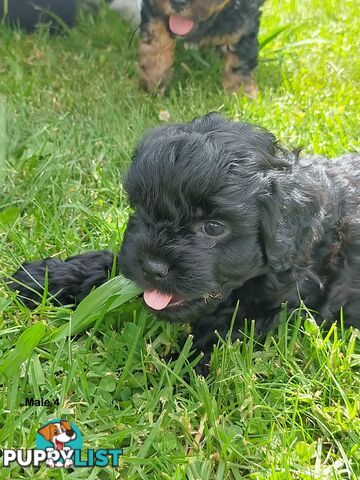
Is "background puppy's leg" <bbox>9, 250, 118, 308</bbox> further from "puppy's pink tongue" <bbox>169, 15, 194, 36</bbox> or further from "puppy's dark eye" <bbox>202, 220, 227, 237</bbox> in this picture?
"puppy's pink tongue" <bbox>169, 15, 194, 36</bbox>

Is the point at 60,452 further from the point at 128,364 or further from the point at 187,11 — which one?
the point at 187,11

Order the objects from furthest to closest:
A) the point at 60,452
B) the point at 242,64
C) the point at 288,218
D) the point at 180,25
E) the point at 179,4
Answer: the point at 242,64 < the point at 180,25 < the point at 179,4 < the point at 288,218 < the point at 60,452

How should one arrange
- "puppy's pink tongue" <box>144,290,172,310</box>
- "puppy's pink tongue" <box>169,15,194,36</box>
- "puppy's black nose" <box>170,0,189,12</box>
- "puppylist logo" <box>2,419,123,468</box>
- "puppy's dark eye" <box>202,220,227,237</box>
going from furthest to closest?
"puppy's pink tongue" <box>169,15,194,36</box>, "puppy's black nose" <box>170,0,189,12</box>, "puppy's pink tongue" <box>144,290,172,310</box>, "puppy's dark eye" <box>202,220,227,237</box>, "puppylist logo" <box>2,419,123,468</box>

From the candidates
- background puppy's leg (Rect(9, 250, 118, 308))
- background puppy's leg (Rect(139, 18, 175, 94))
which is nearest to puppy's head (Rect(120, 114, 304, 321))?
background puppy's leg (Rect(9, 250, 118, 308))

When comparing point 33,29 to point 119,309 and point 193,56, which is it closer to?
point 193,56

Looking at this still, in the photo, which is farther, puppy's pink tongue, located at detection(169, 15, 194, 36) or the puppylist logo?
puppy's pink tongue, located at detection(169, 15, 194, 36)

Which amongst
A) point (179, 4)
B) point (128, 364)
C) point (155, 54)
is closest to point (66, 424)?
point (128, 364)

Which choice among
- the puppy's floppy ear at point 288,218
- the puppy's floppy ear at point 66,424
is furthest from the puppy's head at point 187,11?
the puppy's floppy ear at point 66,424

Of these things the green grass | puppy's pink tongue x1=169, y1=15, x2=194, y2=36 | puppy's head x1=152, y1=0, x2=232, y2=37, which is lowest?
the green grass
